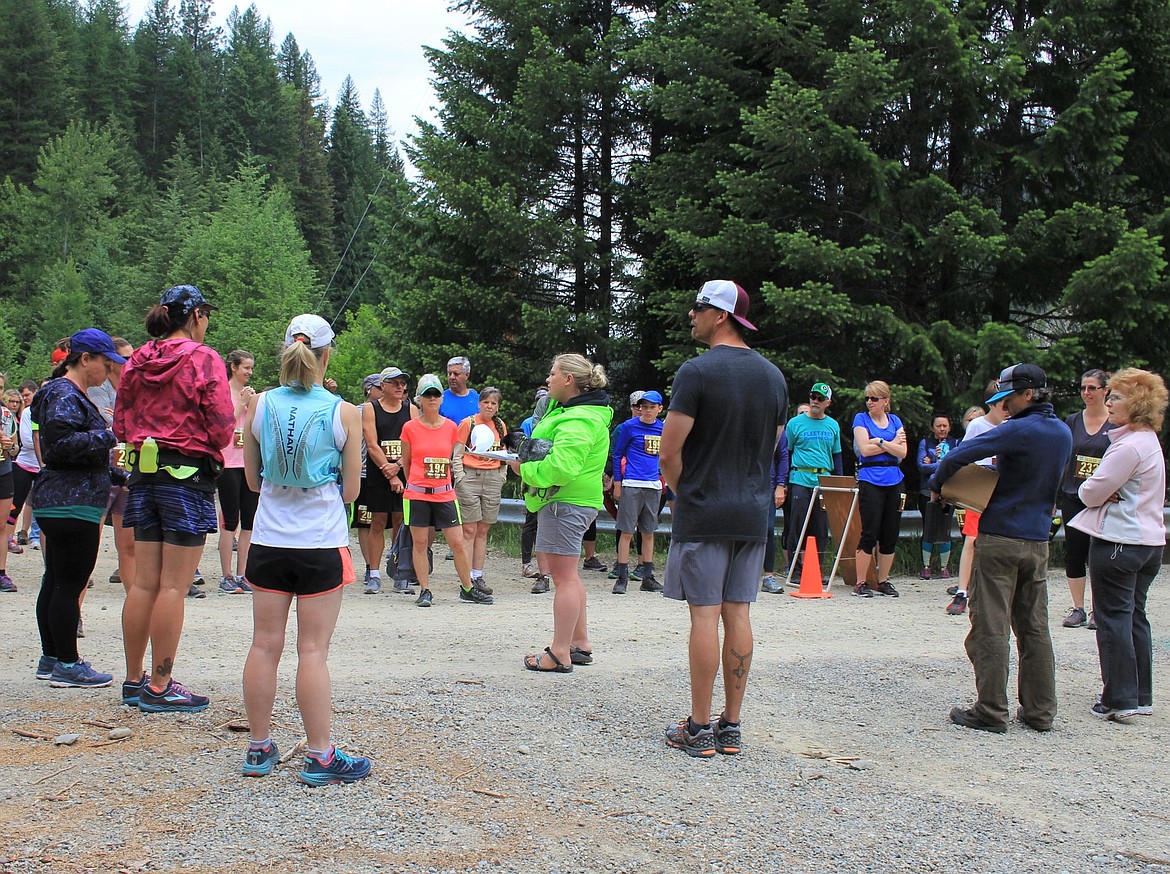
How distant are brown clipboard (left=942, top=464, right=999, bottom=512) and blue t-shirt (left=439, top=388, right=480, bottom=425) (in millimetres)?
6742

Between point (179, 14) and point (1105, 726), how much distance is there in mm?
122320

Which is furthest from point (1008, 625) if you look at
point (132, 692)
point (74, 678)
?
point (74, 678)

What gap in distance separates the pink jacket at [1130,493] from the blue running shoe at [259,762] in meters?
4.95

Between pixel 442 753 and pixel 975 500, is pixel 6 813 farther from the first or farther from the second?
pixel 975 500

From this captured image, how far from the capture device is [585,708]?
19.4 ft

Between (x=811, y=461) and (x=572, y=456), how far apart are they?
5.99m

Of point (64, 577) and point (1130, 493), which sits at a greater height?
point (1130, 493)

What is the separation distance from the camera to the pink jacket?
6336mm

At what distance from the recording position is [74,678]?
5.95 meters

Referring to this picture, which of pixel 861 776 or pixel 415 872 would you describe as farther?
pixel 861 776

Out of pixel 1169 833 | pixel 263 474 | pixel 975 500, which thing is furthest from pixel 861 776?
pixel 263 474

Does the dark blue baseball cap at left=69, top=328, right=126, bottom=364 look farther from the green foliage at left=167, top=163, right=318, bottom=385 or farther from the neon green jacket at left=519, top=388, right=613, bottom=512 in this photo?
the green foliage at left=167, top=163, right=318, bottom=385

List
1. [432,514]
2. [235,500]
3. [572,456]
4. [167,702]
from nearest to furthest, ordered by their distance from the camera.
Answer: [167,702] < [572,456] < [235,500] < [432,514]

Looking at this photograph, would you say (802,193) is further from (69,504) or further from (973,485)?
(69,504)
